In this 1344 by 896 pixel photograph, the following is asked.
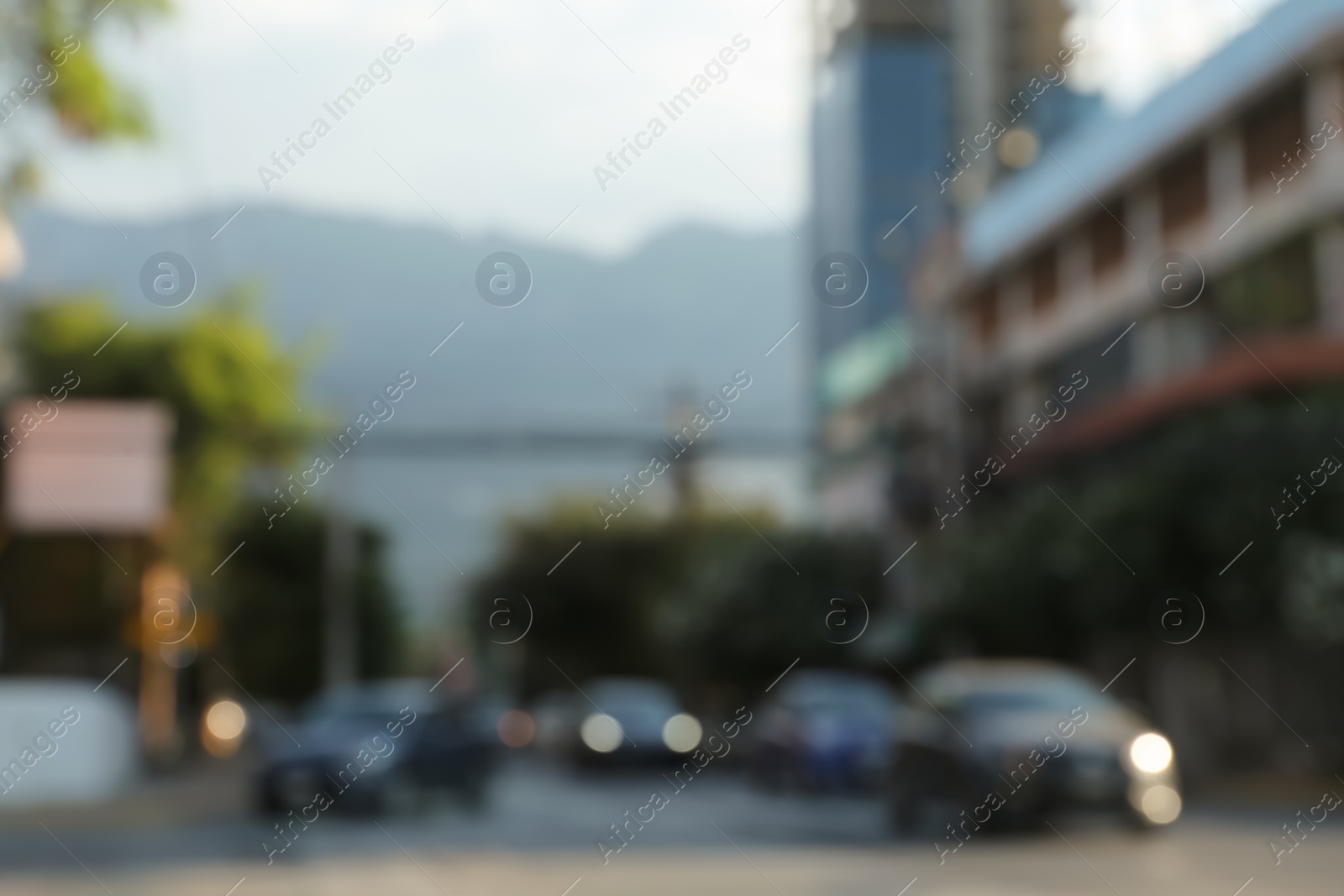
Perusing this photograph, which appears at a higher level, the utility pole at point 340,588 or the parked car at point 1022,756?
the utility pole at point 340,588

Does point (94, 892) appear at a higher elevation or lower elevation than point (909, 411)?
lower

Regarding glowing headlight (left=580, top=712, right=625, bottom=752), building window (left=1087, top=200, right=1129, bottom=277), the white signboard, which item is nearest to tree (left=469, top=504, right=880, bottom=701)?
building window (left=1087, top=200, right=1129, bottom=277)

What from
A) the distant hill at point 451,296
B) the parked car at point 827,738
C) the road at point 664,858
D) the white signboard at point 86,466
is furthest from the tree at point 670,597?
the road at point 664,858

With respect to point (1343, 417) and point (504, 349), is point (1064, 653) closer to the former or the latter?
point (1343, 417)

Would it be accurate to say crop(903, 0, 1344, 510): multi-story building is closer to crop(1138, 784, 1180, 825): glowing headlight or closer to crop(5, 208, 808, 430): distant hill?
crop(5, 208, 808, 430): distant hill

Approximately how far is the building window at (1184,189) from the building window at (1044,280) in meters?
6.55

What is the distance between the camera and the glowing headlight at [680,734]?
34.1 metres

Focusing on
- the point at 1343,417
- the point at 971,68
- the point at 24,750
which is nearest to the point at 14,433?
the point at 24,750

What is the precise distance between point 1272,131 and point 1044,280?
1333 cm

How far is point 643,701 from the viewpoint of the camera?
3550 centimetres

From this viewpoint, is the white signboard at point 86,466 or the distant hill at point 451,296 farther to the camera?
the white signboard at point 86,466

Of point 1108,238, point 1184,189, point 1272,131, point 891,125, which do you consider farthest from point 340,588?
point 1272,131

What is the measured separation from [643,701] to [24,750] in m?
13.3

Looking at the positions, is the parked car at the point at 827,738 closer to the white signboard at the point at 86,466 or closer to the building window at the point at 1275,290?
the white signboard at the point at 86,466
